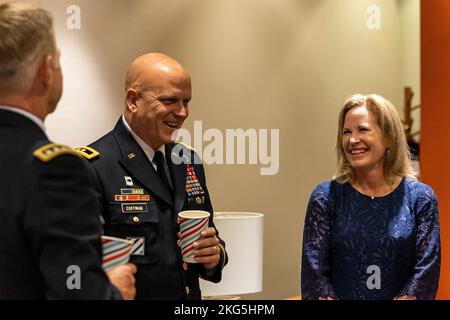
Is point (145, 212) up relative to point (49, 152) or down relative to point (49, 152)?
down

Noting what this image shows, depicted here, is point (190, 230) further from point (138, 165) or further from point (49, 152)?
point (49, 152)

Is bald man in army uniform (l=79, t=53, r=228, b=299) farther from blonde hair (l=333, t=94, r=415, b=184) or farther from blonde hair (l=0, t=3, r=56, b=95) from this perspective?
blonde hair (l=0, t=3, r=56, b=95)

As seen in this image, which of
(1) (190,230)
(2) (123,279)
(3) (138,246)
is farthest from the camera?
(3) (138,246)

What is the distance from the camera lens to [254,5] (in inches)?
177

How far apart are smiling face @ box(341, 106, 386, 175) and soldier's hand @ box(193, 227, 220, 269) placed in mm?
868

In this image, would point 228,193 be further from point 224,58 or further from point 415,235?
point 415,235

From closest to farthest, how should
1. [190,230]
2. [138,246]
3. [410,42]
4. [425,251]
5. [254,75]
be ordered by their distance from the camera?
[190,230], [138,246], [425,251], [254,75], [410,42]

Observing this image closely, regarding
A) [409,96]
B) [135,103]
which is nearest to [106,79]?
[135,103]

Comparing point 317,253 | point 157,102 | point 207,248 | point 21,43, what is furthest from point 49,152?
point 317,253

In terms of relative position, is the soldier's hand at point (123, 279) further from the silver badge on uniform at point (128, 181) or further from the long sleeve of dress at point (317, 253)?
the long sleeve of dress at point (317, 253)

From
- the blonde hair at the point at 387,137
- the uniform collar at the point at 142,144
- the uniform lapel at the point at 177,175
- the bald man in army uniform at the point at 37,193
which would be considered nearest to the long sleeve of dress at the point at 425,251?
the blonde hair at the point at 387,137

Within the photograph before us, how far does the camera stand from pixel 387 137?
9.21 feet

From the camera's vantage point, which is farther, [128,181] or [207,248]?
[128,181]

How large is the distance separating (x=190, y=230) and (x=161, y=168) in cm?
42
